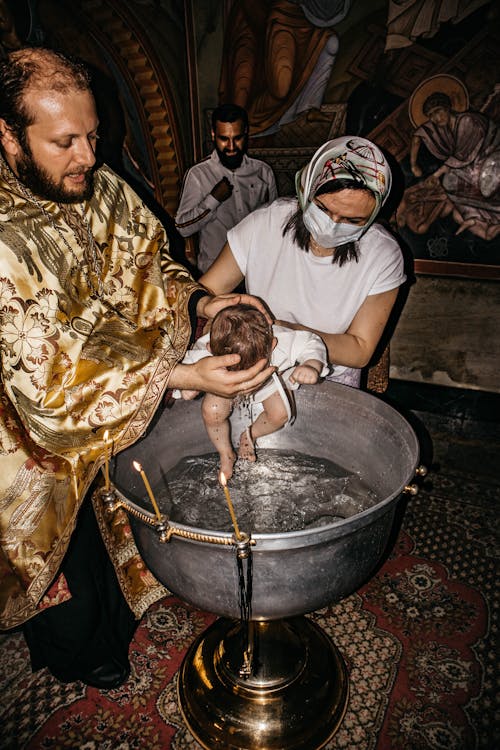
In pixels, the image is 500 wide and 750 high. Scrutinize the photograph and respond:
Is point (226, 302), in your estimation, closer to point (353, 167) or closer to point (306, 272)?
point (306, 272)

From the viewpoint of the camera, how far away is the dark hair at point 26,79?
1.40 m

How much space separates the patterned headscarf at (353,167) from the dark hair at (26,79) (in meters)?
0.97

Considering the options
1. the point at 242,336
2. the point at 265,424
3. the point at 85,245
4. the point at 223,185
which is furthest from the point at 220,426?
the point at 223,185

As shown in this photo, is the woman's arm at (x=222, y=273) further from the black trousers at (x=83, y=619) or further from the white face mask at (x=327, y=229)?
the black trousers at (x=83, y=619)

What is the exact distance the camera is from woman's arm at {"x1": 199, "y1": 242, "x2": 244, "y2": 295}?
250 cm

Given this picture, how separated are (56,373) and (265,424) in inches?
38.1

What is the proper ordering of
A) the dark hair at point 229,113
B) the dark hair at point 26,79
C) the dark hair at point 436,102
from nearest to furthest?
1. the dark hair at point 26,79
2. the dark hair at point 436,102
3. the dark hair at point 229,113

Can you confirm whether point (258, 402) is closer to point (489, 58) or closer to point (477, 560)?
point (477, 560)

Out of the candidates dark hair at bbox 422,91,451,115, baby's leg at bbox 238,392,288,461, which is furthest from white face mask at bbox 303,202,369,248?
dark hair at bbox 422,91,451,115

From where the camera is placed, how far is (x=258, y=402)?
7.02 ft

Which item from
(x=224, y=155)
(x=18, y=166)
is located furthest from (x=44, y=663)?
(x=224, y=155)

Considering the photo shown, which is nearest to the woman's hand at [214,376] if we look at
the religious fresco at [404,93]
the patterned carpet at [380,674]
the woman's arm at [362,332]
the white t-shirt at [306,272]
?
the woman's arm at [362,332]

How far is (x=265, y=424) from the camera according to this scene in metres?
2.14

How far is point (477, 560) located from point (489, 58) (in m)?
3.16
